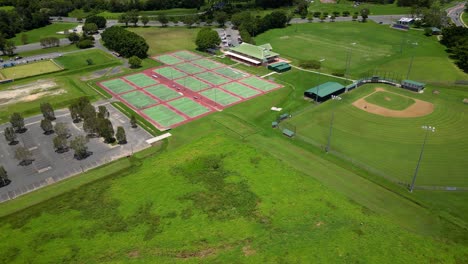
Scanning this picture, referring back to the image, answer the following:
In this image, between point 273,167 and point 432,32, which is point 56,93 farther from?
point 432,32

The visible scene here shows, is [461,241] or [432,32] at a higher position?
[432,32]

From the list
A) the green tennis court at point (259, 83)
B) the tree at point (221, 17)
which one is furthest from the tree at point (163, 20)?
the green tennis court at point (259, 83)

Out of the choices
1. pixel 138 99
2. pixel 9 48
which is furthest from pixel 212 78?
pixel 9 48

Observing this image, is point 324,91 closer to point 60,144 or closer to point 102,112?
point 102,112

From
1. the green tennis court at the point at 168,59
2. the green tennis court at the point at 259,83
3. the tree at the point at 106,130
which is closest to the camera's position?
the tree at the point at 106,130

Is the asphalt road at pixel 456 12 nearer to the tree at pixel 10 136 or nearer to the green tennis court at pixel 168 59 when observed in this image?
the green tennis court at pixel 168 59

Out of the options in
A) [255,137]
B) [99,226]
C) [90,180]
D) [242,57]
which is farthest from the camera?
[242,57]

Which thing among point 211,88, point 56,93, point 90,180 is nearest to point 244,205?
point 90,180
